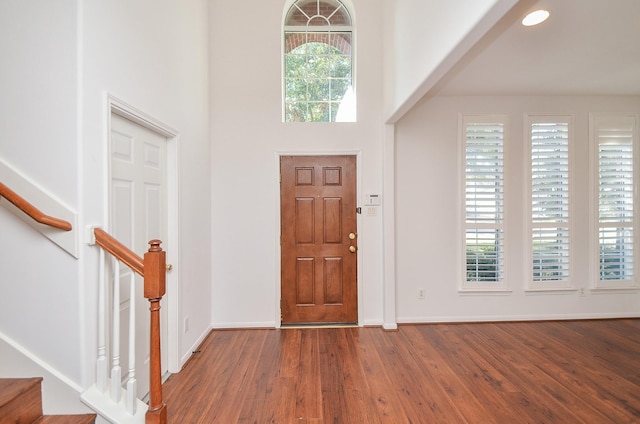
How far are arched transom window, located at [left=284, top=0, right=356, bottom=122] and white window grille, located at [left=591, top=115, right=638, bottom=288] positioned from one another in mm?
3124

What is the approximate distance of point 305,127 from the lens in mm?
3730

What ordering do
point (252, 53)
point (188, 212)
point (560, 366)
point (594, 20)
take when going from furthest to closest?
point (252, 53) → point (188, 212) → point (560, 366) → point (594, 20)

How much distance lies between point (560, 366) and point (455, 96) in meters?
2.96

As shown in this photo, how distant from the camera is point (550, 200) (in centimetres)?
386

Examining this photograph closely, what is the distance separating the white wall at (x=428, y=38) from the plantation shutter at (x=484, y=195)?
1.19m

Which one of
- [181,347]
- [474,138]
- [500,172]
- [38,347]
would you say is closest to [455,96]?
[474,138]

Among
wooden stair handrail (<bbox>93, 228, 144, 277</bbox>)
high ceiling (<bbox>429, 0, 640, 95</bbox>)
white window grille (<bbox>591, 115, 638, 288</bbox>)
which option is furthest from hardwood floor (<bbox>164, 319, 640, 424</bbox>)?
high ceiling (<bbox>429, 0, 640, 95</bbox>)

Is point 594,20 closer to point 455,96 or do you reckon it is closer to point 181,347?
point 455,96

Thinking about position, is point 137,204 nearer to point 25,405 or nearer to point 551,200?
point 25,405

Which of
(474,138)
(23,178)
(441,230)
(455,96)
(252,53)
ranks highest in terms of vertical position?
(252,53)

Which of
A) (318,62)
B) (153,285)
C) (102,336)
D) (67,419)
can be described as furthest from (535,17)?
(67,419)

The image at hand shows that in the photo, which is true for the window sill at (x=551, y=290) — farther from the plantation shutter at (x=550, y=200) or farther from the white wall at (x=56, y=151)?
the white wall at (x=56, y=151)

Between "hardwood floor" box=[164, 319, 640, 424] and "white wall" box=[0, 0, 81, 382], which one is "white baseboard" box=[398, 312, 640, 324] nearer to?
"hardwood floor" box=[164, 319, 640, 424]

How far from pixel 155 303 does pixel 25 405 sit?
680 mm
